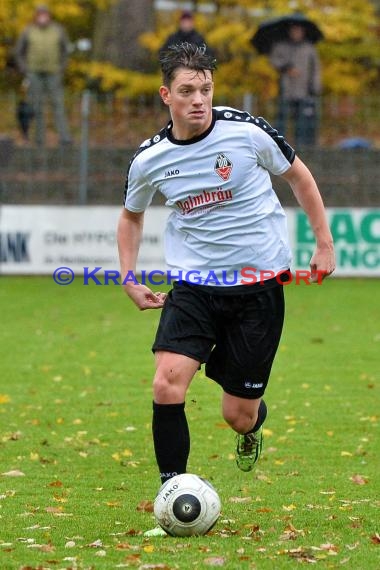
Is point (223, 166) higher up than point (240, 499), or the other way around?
point (223, 166)

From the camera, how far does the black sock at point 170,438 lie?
6.04m

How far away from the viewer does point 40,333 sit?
46.7 feet

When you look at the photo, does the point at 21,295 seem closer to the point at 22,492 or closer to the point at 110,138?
the point at 110,138

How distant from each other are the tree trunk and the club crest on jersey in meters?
19.9

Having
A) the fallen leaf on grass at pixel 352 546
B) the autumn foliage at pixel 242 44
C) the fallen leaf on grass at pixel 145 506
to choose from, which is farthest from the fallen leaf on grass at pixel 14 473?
the autumn foliage at pixel 242 44

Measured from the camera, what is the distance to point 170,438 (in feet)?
19.9

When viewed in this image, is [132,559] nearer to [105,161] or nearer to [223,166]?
[223,166]

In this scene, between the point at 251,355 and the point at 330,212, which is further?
the point at 330,212

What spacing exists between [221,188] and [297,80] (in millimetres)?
13734

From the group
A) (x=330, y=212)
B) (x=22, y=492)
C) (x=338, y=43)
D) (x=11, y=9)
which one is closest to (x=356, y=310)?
(x=330, y=212)

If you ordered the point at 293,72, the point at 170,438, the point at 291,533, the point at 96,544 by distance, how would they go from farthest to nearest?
the point at 293,72 < the point at 170,438 < the point at 291,533 < the point at 96,544

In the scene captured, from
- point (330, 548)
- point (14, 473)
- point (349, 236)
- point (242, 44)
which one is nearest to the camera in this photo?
point (330, 548)

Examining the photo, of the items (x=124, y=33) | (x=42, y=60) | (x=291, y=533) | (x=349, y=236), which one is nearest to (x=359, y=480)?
(x=291, y=533)

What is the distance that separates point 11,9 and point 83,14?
2211 mm
